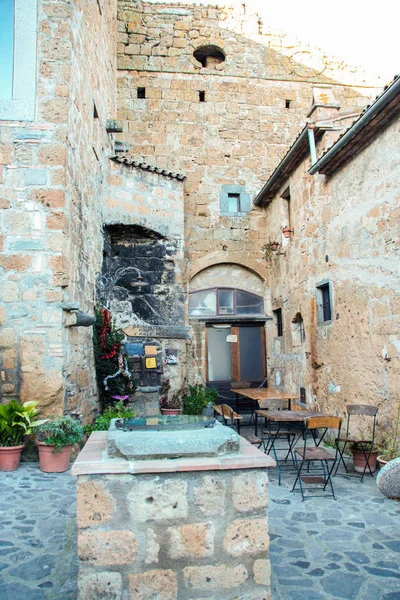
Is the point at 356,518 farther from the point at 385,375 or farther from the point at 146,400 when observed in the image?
the point at 146,400

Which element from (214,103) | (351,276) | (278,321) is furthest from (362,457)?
(214,103)

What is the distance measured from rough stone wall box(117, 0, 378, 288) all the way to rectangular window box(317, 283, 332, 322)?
10.7ft

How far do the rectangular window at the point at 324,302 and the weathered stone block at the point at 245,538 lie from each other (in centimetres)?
525

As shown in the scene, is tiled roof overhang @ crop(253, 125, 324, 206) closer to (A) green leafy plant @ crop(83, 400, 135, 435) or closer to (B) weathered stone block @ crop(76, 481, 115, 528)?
(A) green leafy plant @ crop(83, 400, 135, 435)

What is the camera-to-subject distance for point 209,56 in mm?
11812

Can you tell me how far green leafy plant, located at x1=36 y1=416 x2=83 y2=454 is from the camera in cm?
516

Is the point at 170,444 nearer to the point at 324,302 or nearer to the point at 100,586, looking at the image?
the point at 100,586

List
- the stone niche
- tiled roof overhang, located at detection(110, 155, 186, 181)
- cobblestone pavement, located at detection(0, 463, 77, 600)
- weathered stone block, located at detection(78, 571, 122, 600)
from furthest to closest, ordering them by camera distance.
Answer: the stone niche
tiled roof overhang, located at detection(110, 155, 186, 181)
cobblestone pavement, located at detection(0, 463, 77, 600)
weathered stone block, located at detection(78, 571, 122, 600)

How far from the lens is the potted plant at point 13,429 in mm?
5145

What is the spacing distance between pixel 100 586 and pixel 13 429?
11.2ft

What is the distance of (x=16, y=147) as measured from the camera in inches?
229

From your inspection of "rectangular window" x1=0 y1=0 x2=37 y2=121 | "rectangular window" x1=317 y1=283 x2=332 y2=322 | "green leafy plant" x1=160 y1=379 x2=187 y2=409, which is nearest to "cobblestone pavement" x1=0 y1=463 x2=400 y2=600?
"rectangular window" x1=317 y1=283 x2=332 y2=322

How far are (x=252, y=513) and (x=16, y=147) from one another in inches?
206

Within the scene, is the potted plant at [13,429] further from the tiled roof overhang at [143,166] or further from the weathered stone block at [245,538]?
the tiled roof overhang at [143,166]
